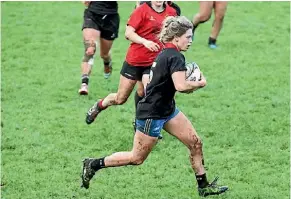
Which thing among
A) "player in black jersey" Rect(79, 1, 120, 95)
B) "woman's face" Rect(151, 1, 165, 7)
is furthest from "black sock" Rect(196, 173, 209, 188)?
"player in black jersey" Rect(79, 1, 120, 95)

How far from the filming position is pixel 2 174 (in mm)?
8164

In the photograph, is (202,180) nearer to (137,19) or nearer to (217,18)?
(137,19)

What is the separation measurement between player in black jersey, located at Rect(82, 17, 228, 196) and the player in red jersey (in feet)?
4.76

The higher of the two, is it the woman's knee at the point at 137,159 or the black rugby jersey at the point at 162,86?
the black rugby jersey at the point at 162,86

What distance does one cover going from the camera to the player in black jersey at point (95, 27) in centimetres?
1127

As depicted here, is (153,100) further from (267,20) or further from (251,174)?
(267,20)

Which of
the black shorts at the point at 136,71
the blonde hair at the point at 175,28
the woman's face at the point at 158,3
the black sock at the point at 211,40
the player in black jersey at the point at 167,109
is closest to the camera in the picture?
the player in black jersey at the point at 167,109

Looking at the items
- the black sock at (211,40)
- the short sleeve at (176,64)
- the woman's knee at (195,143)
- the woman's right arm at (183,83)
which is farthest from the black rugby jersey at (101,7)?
the woman's right arm at (183,83)

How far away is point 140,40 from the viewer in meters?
8.28

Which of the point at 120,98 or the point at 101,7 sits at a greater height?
the point at 101,7

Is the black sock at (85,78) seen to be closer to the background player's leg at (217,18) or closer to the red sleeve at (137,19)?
the red sleeve at (137,19)

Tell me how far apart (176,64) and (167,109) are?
0.60 metres

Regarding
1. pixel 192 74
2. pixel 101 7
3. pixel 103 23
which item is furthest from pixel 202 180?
pixel 101 7

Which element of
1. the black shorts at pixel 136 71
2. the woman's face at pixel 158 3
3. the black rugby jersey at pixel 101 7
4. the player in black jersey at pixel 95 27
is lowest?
the player in black jersey at pixel 95 27
